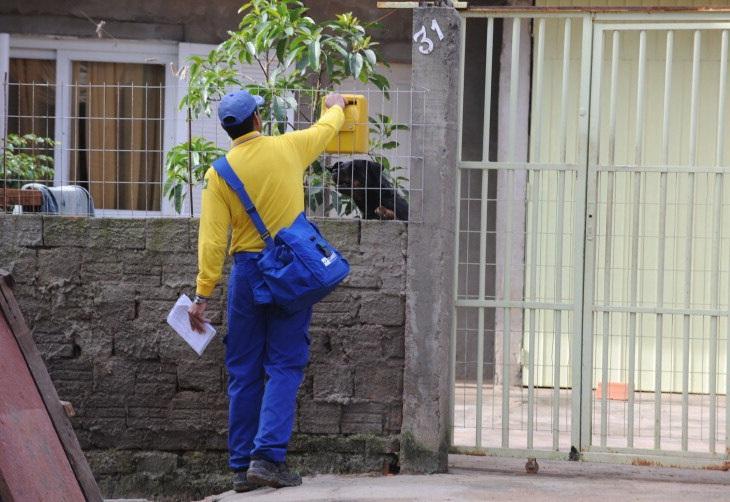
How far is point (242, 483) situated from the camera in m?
5.85

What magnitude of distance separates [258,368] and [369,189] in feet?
3.78

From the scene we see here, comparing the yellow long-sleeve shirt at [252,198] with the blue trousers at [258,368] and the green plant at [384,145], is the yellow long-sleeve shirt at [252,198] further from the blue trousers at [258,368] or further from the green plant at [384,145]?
the green plant at [384,145]

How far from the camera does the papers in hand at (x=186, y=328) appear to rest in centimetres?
593

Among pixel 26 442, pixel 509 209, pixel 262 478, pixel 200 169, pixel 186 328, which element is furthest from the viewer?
pixel 200 169

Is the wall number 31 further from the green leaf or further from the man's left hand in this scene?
the man's left hand

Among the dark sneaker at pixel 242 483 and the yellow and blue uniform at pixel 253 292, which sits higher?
the yellow and blue uniform at pixel 253 292

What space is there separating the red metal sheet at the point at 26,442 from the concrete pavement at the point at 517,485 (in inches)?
44.2

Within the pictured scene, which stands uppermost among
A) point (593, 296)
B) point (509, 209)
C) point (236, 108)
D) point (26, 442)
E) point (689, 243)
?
point (236, 108)

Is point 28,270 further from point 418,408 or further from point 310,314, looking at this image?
point 418,408

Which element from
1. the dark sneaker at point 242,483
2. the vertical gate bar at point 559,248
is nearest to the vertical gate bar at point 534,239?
the vertical gate bar at point 559,248

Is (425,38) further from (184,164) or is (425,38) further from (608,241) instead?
(184,164)

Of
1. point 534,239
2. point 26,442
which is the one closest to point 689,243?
point 534,239

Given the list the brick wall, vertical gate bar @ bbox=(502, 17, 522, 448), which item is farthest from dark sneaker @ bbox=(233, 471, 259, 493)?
vertical gate bar @ bbox=(502, 17, 522, 448)

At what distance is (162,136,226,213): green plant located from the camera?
22.6 feet
